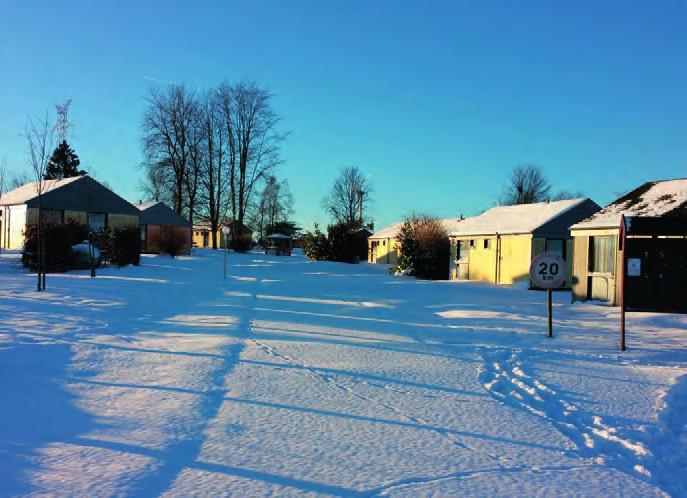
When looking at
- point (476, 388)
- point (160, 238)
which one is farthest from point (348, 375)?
point (160, 238)

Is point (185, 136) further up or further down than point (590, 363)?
further up

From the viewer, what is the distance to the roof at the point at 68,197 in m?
32.8

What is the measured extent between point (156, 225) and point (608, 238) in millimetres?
37187

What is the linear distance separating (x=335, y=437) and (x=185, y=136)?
54207mm

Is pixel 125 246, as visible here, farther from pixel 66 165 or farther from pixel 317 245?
pixel 66 165

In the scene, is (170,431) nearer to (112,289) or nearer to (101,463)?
(101,463)

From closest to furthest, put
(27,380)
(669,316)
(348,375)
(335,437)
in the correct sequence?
(335,437)
(27,380)
(348,375)
(669,316)

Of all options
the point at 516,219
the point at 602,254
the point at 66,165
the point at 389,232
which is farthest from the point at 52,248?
the point at 66,165

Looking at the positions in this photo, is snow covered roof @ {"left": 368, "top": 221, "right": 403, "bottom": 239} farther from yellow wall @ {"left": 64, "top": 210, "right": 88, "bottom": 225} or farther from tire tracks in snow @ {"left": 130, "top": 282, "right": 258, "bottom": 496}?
tire tracks in snow @ {"left": 130, "top": 282, "right": 258, "bottom": 496}

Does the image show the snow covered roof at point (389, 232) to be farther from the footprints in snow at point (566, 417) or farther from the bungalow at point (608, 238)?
the footprints in snow at point (566, 417)

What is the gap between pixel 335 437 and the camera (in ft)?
16.5

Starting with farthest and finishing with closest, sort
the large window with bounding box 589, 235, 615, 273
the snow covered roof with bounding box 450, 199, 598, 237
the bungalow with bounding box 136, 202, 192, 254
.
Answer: the bungalow with bounding box 136, 202, 192, 254 → the snow covered roof with bounding box 450, 199, 598, 237 → the large window with bounding box 589, 235, 615, 273

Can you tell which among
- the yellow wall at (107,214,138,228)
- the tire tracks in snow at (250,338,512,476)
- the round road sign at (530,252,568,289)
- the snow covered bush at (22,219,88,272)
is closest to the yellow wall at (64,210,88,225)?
the yellow wall at (107,214,138,228)

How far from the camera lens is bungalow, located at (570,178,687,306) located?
653 inches
